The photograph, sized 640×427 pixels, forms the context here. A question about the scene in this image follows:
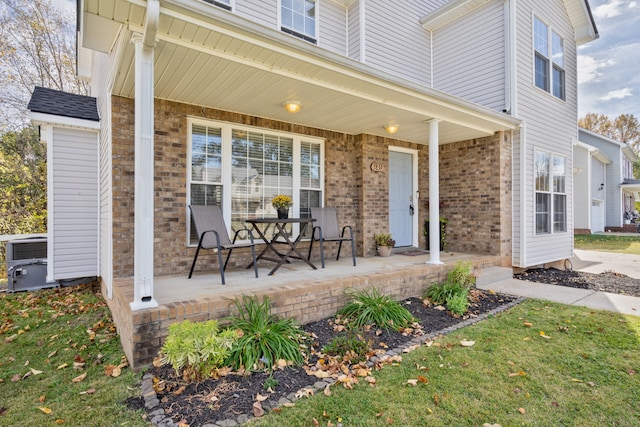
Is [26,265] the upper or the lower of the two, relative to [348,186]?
lower

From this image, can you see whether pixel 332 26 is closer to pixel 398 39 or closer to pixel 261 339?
pixel 398 39

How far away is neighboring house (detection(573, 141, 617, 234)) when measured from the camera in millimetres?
14781

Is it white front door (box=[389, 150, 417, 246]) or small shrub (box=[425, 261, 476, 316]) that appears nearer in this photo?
small shrub (box=[425, 261, 476, 316])

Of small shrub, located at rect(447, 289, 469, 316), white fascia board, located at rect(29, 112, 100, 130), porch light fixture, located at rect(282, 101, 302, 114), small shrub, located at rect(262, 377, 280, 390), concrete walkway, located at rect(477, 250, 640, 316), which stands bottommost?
small shrub, located at rect(262, 377, 280, 390)

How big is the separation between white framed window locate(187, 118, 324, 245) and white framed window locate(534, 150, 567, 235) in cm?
444

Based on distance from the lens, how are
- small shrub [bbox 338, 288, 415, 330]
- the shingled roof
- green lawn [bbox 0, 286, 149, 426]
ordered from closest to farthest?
green lawn [bbox 0, 286, 149, 426] < small shrub [bbox 338, 288, 415, 330] < the shingled roof

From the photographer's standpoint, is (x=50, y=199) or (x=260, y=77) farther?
(x=50, y=199)

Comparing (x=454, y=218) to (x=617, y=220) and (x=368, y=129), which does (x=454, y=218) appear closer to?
(x=368, y=129)

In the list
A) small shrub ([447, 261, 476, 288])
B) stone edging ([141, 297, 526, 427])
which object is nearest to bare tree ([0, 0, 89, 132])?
stone edging ([141, 297, 526, 427])

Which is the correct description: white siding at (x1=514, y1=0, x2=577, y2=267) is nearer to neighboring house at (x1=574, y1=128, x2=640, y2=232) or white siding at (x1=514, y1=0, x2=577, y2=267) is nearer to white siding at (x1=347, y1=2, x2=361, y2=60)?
white siding at (x1=347, y1=2, x2=361, y2=60)

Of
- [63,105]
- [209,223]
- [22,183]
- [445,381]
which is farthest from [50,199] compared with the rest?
[22,183]

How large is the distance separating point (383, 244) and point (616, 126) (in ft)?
113

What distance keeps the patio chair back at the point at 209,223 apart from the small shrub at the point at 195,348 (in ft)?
5.37

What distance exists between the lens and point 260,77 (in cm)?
368
